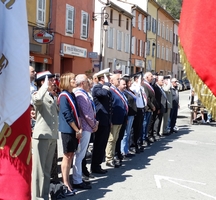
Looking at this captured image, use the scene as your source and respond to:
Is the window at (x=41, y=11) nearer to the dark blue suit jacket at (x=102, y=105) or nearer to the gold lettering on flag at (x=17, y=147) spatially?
the dark blue suit jacket at (x=102, y=105)

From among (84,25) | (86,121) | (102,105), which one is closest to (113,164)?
(102,105)

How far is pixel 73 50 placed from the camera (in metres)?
24.2

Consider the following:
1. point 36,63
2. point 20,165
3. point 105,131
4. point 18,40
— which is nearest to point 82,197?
point 105,131

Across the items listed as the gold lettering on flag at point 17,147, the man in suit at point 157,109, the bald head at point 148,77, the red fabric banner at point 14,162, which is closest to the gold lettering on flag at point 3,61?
the red fabric banner at point 14,162

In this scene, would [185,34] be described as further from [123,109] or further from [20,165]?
[123,109]

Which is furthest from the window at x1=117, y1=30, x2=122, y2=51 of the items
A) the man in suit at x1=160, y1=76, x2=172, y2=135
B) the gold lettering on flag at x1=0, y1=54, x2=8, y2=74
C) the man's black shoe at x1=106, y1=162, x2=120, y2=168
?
the gold lettering on flag at x1=0, y1=54, x2=8, y2=74

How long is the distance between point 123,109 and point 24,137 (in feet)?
17.4

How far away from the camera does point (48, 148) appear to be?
18.1 feet

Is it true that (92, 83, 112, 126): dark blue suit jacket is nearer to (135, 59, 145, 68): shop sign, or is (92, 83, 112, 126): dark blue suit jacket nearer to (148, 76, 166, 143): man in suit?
(148, 76, 166, 143): man in suit

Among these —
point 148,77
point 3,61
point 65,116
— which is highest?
point 148,77

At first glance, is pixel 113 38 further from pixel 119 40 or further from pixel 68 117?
pixel 68 117

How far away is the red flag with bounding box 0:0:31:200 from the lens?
2914 millimetres

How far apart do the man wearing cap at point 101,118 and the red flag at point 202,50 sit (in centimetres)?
A: 486

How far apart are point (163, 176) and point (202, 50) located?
5.40m
